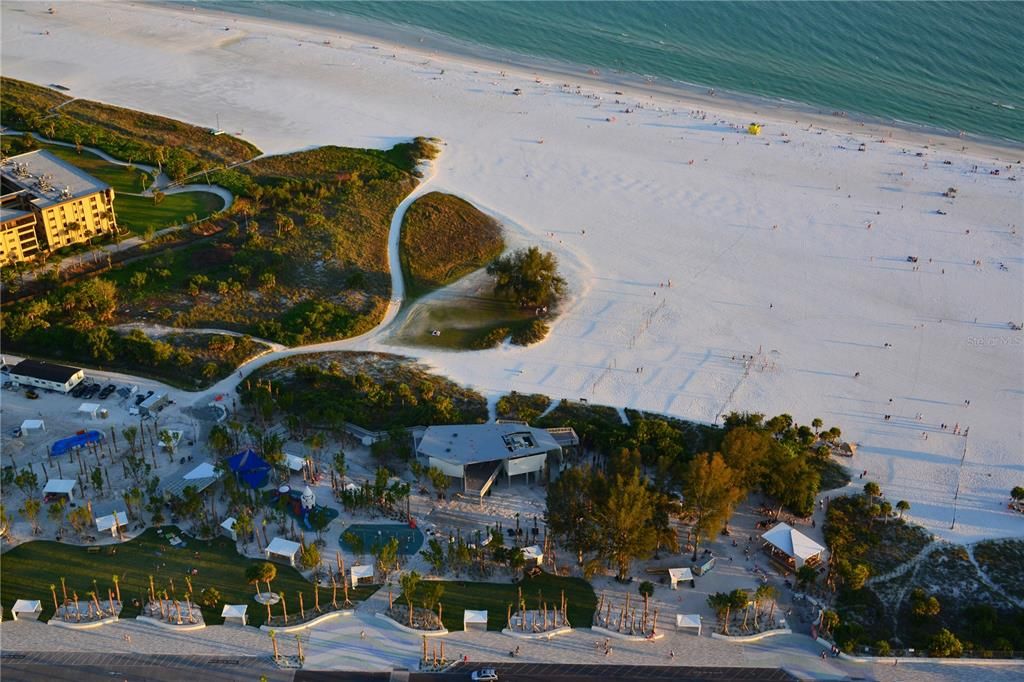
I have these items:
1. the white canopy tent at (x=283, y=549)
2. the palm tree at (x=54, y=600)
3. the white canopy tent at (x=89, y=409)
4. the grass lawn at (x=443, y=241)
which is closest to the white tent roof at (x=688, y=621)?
the white canopy tent at (x=283, y=549)

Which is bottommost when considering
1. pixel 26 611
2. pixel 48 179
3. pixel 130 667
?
pixel 130 667

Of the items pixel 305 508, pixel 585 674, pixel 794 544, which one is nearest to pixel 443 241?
pixel 305 508

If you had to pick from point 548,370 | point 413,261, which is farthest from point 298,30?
point 548,370

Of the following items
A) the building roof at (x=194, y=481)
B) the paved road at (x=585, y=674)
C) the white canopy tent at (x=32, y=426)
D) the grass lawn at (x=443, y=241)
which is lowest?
the paved road at (x=585, y=674)

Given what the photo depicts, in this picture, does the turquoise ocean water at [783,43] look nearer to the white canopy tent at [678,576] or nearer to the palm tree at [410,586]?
the white canopy tent at [678,576]

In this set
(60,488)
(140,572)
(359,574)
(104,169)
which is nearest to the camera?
(359,574)

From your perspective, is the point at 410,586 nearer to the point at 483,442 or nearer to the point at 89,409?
the point at 483,442
